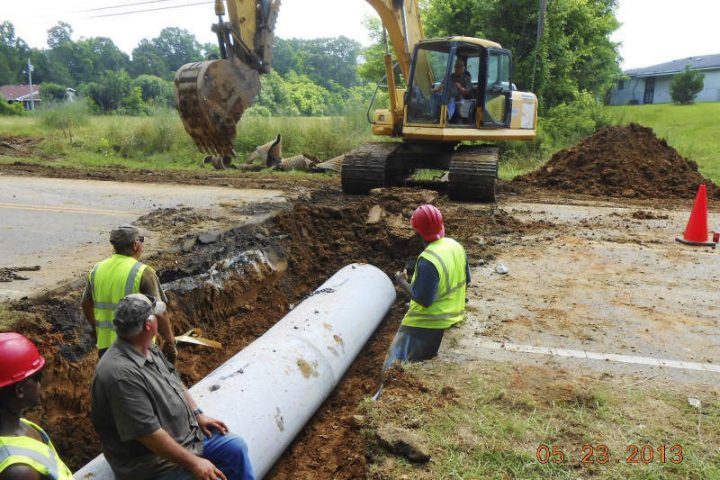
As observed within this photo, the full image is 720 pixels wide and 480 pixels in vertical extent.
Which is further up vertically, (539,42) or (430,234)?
(539,42)

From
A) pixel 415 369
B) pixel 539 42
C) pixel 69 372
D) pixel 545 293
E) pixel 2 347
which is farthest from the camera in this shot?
pixel 539 42

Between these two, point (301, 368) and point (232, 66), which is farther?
point (232, 66)

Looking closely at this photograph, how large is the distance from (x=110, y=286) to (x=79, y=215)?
284 inches

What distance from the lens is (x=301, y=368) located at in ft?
14.9

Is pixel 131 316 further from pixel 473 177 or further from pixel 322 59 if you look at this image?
pixel 322 59

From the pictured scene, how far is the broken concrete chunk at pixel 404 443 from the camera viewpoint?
3418 mm

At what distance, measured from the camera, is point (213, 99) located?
7.20 m

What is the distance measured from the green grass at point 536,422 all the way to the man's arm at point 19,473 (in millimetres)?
1907

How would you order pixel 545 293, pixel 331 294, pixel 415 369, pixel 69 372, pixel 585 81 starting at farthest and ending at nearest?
1. pixel 585 81
2. pixel 545 293
3. pixel 331 294
4. pixel 69 372
5. pixel 415 369

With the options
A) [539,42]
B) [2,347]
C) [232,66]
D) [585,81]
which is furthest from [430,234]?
[585,81]

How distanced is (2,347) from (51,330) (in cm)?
330

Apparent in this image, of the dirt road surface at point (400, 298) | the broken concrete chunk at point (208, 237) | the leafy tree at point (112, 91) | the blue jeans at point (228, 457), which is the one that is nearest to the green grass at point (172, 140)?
the dirt road surface at point (400, 298)

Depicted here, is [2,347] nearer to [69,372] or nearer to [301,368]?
[301,368]

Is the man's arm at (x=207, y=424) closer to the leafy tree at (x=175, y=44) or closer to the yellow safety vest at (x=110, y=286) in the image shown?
the yellow safety vest at (x=110, y=286)
